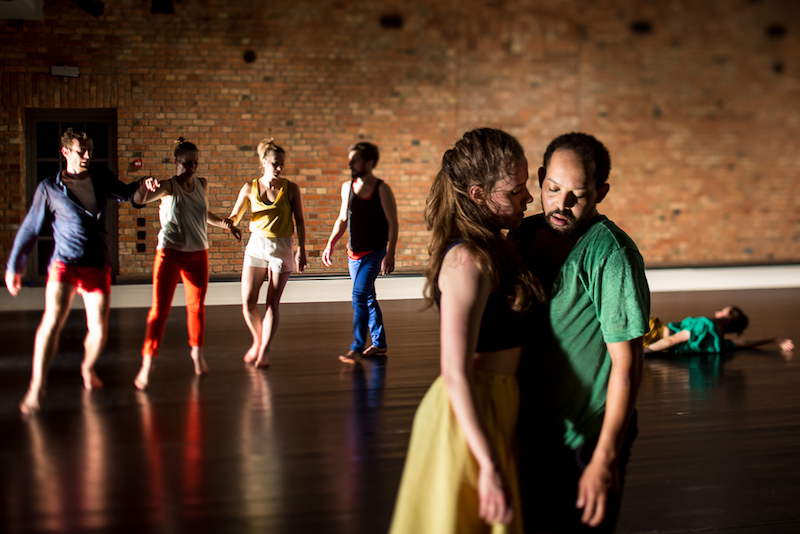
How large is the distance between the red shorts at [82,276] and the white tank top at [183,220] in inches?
15.6

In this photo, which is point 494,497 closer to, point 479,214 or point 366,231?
point 479,214

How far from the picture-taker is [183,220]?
401cm

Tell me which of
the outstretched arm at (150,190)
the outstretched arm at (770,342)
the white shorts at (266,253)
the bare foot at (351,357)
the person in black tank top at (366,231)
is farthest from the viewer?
the outstretched arm at (770,342)

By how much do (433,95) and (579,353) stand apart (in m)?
8.42

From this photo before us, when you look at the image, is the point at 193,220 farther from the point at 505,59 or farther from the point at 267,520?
the point at 505,59

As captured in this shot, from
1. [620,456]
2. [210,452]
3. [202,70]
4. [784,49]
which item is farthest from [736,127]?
[620,456]

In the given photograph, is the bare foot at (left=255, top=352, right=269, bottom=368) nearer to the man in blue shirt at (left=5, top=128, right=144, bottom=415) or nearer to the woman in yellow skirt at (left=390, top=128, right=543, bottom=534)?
the man in blue shirt at (left=5, top=128, right=144, bottom=415)

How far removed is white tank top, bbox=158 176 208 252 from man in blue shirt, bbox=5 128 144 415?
34 cm

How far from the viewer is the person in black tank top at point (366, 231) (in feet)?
14.9

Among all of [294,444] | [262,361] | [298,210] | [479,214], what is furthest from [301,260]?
[479,214]

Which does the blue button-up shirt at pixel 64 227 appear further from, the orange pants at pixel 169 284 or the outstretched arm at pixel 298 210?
the outstretched arm at pixel 298 210

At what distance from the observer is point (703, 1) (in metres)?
10.2

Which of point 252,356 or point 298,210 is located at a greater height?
point 298,210

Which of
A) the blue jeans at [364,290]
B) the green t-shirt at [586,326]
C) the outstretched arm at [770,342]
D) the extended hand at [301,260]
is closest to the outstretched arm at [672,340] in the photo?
the outstretched arm at [770,342]
